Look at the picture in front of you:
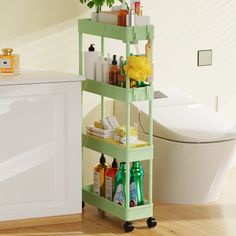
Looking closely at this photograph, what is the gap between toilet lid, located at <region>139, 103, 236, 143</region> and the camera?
14.2 ft

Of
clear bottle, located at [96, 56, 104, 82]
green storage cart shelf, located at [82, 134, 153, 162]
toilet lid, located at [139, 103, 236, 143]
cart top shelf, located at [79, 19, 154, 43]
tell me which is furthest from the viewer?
toilet lid, located at [139, 103, 236, 143]

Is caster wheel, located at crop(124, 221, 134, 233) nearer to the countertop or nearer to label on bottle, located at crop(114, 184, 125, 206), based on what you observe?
label on bottle, located at crop(114, 184, 125, 206)

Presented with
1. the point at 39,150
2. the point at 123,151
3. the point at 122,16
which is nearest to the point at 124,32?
the point at 122,16

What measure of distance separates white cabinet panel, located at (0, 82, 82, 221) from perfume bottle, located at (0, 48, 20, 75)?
7.2 inches

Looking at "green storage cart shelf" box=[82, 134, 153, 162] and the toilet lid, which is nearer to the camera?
"green storage cart shelf" box=[82, 134, 153, 162]

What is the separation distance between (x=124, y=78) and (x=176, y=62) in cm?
102

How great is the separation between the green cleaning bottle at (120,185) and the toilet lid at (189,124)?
434 mm

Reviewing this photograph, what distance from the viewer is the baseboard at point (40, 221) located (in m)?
3.97

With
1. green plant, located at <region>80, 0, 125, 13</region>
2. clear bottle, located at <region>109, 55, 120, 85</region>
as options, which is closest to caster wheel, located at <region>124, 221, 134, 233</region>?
clear bottle, located at <region>109, 55, 120, 85</region>

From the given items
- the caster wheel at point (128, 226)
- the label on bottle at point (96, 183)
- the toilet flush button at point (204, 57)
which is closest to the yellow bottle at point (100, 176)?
the label on bottle at point (96, 183)

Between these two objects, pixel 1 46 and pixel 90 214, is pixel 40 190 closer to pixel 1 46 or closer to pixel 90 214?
pixel 90 214

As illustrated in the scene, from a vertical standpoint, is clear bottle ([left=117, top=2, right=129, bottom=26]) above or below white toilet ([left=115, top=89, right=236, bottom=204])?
above

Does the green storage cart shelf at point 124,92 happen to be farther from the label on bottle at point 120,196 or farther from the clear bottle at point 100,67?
the label on bottle at point 120,196

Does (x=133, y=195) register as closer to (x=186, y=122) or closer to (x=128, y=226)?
(x=128, y=226)
